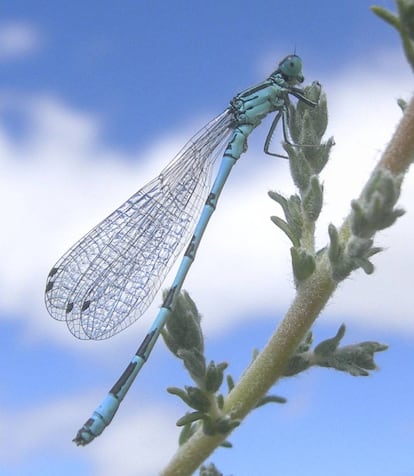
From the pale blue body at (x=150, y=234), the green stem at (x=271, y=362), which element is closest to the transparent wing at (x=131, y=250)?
the pale blue body at (x=150, y=234)

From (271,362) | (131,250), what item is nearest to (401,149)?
(271,362)

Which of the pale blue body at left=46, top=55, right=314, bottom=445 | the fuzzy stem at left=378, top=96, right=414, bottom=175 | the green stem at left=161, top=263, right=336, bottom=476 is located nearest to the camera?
the fuzzy stem at left=378, top=96, right=414, bottom=175

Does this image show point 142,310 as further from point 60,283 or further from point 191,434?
point 191,434

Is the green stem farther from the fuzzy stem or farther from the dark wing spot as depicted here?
the dark wing spot

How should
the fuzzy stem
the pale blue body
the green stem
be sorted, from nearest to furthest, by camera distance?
the fuzzy stem
the green stem
the pale blue body

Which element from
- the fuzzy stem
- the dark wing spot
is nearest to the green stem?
the fuzzy stem

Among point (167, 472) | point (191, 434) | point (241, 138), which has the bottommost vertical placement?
point (167, 472)

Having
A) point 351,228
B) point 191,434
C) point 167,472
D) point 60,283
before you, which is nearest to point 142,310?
point 60,283

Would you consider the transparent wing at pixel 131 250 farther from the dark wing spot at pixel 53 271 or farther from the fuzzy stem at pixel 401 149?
the fuzzy stem at pixel 401 149
